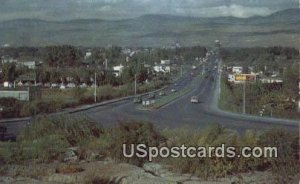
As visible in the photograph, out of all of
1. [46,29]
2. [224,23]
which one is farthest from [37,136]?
[224,23]

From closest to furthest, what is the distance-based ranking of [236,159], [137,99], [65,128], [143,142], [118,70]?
1. [236,159]
2. [143,142]
3. [65,128]
4. [137,99]
5. [118,70]

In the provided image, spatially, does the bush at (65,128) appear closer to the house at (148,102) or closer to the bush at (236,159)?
the house at (148,102)

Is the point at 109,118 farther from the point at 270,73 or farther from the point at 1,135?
the point at 270,73

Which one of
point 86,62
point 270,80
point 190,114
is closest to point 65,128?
point 86,62

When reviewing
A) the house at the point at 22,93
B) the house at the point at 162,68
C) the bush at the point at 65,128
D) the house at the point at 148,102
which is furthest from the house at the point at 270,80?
the house at the point at 22,93

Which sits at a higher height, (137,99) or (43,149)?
(137,99)

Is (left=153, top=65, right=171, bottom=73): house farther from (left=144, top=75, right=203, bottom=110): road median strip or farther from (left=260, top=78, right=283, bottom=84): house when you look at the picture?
(left=260, top=78, right=283, bottom=84): house

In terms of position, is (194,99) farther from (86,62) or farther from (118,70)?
(86,62)

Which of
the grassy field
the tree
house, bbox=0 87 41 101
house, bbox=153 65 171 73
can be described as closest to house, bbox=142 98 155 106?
the grassy field
